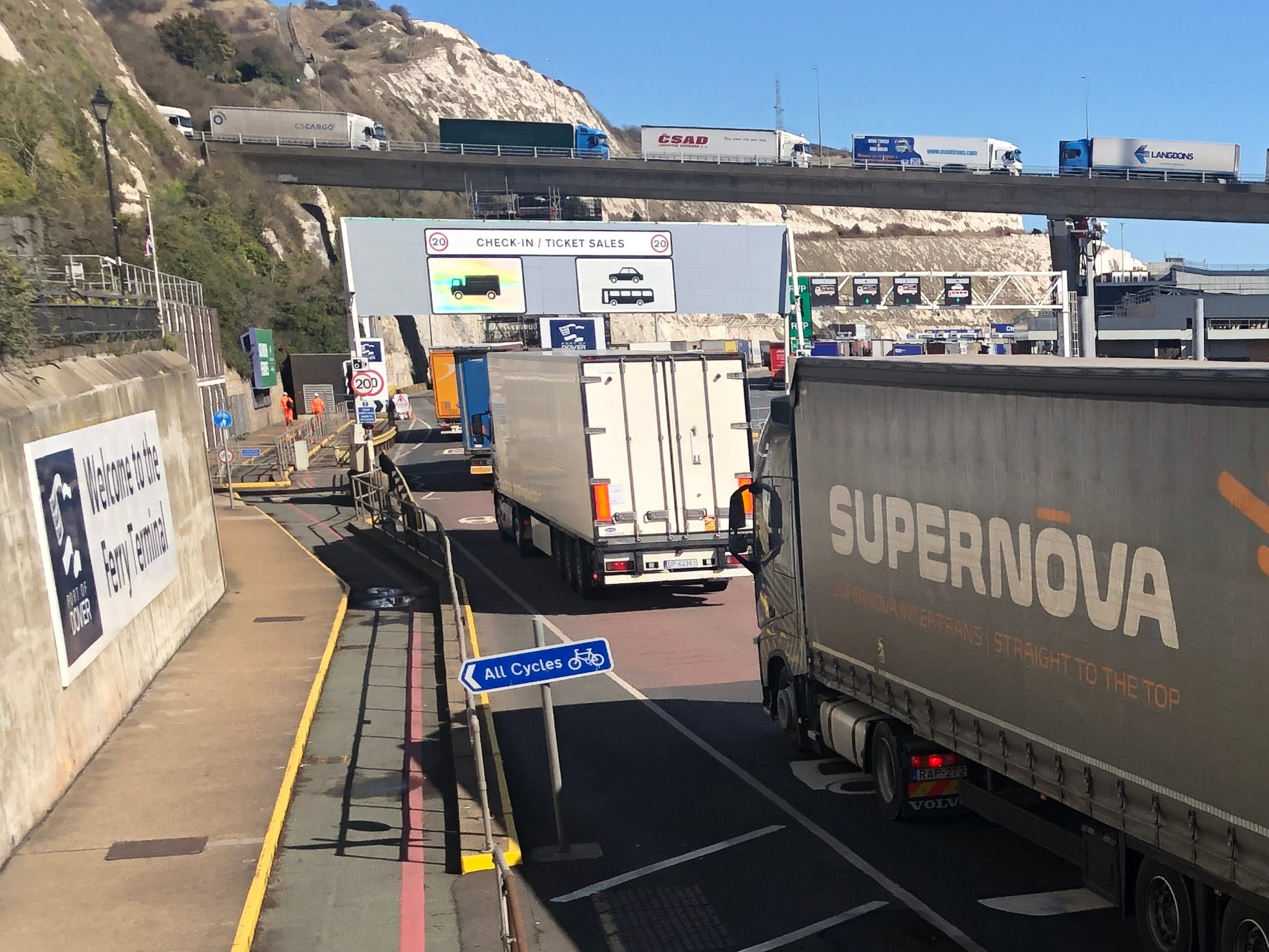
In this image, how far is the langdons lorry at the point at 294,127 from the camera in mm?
84875

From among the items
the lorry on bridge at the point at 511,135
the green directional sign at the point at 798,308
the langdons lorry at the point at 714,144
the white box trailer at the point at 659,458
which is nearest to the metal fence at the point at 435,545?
the white box trailer at the point at 659,458

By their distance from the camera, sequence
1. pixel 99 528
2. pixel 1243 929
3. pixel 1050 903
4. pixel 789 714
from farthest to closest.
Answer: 1. pixel 99 528
2. pixel 789 714
3. pixel 1050 903
4. pixel 1243 929

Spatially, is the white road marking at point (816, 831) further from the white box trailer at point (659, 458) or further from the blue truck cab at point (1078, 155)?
the blue truck cab at point (1078, 155)

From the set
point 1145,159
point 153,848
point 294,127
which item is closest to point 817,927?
point 153,848

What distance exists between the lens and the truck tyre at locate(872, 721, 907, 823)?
9750 mm

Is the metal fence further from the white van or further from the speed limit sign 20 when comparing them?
the white van

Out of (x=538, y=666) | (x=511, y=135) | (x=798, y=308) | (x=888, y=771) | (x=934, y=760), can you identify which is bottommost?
(x=888, y=771)

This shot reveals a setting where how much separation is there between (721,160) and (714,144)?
1.90 metres

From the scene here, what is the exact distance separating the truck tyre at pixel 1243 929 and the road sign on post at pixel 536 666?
434cm

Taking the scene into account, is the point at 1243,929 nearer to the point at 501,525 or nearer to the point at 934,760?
the point at 934,760

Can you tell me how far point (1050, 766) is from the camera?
7.71 m

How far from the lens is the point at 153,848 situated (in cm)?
1010

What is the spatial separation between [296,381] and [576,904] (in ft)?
222

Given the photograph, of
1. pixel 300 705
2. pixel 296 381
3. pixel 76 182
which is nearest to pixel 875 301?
pixel 296 381
